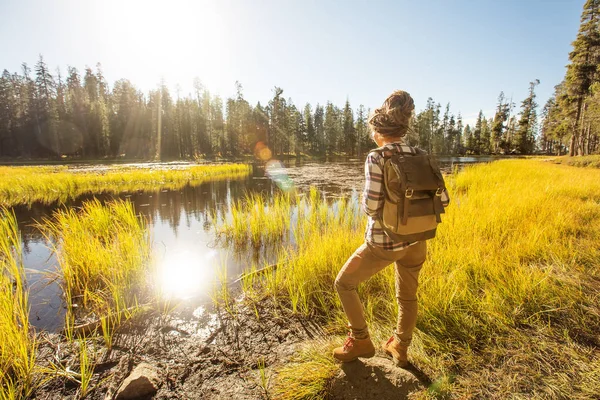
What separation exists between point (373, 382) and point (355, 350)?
0.26 metres

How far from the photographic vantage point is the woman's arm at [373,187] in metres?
1.83

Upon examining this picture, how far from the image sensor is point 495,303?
2.72m

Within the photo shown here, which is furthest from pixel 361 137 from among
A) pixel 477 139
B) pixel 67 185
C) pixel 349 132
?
pixel 67 185

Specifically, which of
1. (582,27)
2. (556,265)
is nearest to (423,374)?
(556,265)

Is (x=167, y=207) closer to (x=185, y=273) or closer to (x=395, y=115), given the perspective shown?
(x=185, y=273)

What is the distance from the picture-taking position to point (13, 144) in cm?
4766

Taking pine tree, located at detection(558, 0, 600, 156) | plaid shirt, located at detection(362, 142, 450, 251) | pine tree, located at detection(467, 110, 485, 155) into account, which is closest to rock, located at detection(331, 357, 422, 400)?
plaid shirt, located at detection(362, 142, 450, 251)

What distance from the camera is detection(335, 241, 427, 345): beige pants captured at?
196 centimetres

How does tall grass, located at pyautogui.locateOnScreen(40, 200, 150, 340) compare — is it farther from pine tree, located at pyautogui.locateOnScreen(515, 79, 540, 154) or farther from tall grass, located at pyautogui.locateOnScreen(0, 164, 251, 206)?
pine tree, located at pyautogui.locateOnScreen(515, 79, 540, 154)

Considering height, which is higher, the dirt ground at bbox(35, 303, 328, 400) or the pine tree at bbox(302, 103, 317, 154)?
the pine tree at bbox(302, 103, 317, 154)

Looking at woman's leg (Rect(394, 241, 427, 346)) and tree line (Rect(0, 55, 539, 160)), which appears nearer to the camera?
woman's leg (Rect(394, 241, 427, 346))


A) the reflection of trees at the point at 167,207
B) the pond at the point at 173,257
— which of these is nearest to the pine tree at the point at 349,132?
the reflection of trees at the point at 167,207

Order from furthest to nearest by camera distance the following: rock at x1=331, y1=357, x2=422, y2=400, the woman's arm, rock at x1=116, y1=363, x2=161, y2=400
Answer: rock at x1=116, y1=363, x2=161, y2=400
rock at x1=331, y1=357, x2=422, y2=400
the woman's arm

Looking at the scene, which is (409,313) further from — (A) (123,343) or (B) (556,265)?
(A) (123,343)
